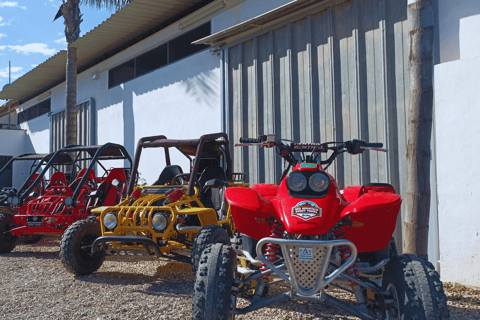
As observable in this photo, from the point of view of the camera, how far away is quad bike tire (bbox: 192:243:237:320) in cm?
278

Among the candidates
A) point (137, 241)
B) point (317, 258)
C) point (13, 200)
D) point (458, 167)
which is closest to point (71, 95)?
point (13, 200)

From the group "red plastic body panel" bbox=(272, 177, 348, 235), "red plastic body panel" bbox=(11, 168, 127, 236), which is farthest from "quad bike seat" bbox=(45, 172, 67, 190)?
"red plastic body panel" bbox=(272, 177, 348, 235)

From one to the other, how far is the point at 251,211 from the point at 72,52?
39.6 feet

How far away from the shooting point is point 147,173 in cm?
1129

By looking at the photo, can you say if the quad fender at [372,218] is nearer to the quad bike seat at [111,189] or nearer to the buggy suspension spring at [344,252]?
the buggy suspension spring at [344,252]

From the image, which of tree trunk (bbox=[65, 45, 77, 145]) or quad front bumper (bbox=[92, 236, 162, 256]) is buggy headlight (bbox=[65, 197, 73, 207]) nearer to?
quad front bumper (bbox=[92, 236, 162, 256])

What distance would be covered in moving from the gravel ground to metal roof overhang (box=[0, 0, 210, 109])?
6495 millimetres

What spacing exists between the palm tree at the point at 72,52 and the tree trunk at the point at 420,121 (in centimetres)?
1129

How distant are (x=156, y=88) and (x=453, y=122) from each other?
8.15 metres

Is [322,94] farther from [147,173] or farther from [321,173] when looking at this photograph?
[147,173]

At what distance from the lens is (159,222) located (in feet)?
16.3

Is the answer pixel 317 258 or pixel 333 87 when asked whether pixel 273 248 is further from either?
pixel 333 87

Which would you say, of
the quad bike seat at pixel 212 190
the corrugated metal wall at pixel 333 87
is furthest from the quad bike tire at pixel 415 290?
the quad bike seat at pixel 212 190

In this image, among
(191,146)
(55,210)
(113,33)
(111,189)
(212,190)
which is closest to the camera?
(191,146)
